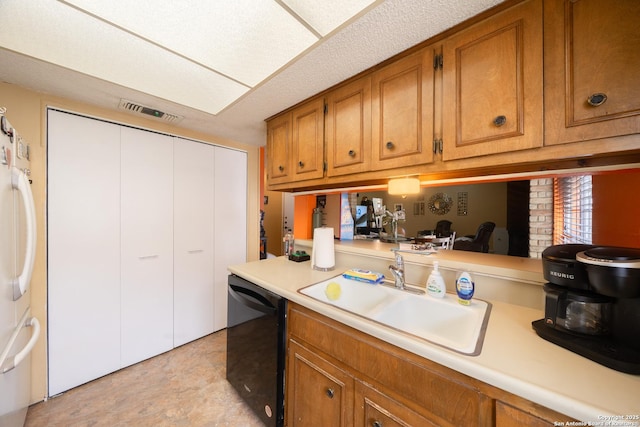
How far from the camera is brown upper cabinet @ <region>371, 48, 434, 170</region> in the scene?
113cm

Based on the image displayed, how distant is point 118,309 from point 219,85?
202 centimetres

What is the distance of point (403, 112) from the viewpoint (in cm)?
121

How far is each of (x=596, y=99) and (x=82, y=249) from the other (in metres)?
3.04

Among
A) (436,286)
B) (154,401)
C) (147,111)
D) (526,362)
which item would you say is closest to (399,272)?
(436,286)

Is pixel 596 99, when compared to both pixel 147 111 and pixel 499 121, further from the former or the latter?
pixel 147 111

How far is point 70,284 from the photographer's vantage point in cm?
171

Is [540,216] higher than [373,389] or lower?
higher

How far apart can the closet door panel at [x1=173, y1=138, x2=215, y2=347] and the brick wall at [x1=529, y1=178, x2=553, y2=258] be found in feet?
9.16

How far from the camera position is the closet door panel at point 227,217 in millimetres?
2520

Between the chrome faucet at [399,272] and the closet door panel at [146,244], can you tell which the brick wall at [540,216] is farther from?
the closet door panel at [146,244]

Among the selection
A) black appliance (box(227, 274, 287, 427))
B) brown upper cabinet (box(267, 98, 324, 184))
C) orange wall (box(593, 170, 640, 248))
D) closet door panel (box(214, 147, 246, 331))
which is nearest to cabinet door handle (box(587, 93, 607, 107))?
orange wall (box(593, 170, 640, 248))

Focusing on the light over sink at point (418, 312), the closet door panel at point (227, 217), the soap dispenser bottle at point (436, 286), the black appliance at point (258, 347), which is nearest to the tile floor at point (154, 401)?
the black appliance at point (258, 347)

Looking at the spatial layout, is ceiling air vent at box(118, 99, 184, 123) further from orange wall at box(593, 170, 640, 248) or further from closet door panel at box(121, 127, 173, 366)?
orange wall at box(593, 170, 640, 248)

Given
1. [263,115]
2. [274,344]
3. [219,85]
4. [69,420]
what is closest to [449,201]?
[274,344]
